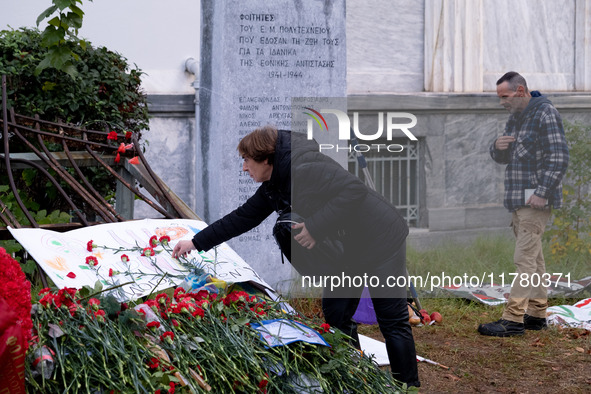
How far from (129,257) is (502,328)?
10.1ft

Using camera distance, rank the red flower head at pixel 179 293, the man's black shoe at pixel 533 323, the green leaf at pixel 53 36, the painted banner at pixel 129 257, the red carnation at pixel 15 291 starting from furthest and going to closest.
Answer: the man's black shoe at pixel 533 323 < the green leaf at pixel 53 36 < the painted banner at pixel 129 257 < the red flower head at pixel 179 293 < the red carnation at pixel 15 291

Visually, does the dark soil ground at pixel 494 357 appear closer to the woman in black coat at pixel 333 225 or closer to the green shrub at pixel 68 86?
the woman in black coat at pixel 333 225

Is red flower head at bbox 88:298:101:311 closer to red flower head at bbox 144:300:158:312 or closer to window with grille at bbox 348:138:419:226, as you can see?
red flower head at bbox 144:300:158:312

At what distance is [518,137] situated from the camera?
5.49 metres

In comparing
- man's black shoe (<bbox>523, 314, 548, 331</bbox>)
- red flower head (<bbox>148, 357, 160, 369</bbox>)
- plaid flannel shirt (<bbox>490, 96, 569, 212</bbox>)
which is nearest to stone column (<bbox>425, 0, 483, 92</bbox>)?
plaid flannel shirt (<bbox>490, 96, 569, 212</bbox>)

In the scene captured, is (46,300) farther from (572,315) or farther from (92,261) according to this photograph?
(572,315)

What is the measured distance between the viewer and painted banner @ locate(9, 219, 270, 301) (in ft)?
10.3

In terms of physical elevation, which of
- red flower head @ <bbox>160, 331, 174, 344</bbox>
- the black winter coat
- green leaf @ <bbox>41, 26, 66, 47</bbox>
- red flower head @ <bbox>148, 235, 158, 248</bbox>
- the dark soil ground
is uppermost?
green leaf @ <bbox>41, 26, 66, 47</bbox>

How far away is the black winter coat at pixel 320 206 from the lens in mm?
3641

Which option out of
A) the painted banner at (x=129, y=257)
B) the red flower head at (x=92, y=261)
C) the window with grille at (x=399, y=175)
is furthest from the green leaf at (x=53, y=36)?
the window with grille at (x=399, y=175)

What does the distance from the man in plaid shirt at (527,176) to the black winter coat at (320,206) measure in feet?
6.03

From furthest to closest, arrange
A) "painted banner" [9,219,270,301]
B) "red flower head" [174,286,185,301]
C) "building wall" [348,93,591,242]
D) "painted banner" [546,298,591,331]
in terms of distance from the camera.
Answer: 1. "building wall" [348,93,591,242]
2. "painted banner" [546,298,591,331]
3. "painted banner" [9,219,270,301]
4. "red flower head" [174,286,185,301]

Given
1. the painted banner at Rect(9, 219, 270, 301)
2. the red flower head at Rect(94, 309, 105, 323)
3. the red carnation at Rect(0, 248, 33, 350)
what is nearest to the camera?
the red carnation at Rect(0, 248, 33, 350)

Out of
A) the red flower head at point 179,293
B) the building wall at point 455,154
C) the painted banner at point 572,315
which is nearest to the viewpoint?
the red flower head at point 179,293
